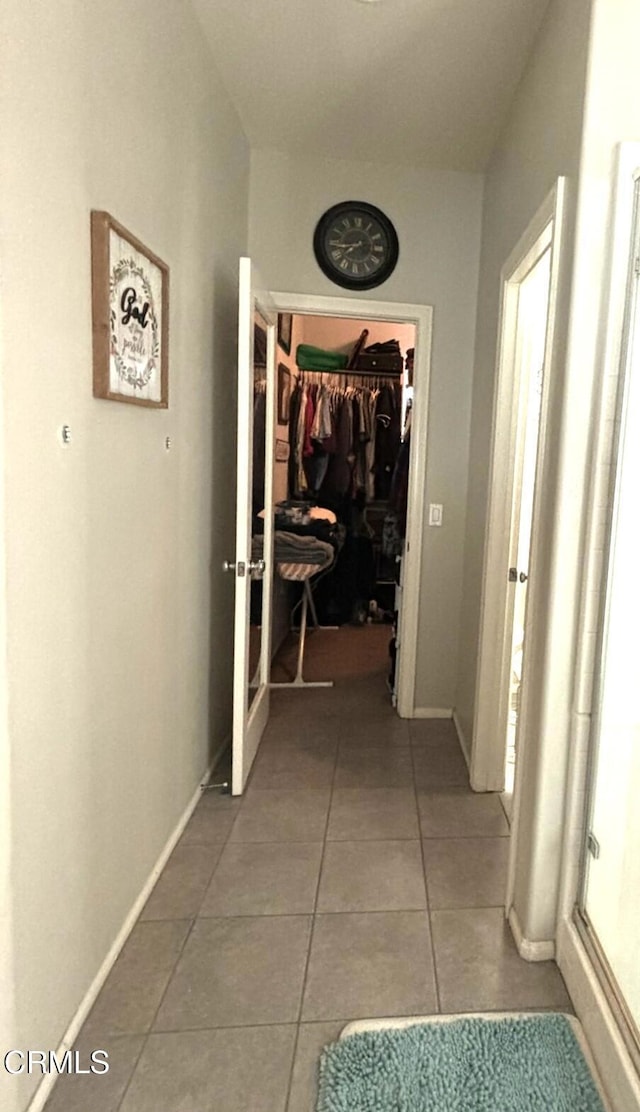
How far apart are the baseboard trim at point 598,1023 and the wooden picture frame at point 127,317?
177 cm

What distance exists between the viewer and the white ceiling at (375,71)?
1.99 meters

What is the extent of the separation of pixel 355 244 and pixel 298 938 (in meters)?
2.84

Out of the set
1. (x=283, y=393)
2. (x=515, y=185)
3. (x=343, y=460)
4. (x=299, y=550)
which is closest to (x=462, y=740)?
(x=299, y=550)

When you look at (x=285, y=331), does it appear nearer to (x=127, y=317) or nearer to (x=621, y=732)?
(x=127, y=317)

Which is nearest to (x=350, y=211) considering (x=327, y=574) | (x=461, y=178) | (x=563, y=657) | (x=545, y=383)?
(x=461, y=178)

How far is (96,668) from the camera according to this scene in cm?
153

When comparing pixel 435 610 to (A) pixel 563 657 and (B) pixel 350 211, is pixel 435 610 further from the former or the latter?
(B) pixel 350 211

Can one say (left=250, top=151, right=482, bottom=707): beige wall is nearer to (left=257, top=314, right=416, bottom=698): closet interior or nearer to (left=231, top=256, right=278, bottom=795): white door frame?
(left=231, top=256, right=278, bottom=795): white door frame

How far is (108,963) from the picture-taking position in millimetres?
1645

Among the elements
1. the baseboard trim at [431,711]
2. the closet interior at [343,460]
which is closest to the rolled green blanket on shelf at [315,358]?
the closet interior at [343,460]

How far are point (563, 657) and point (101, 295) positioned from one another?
4.63 ft

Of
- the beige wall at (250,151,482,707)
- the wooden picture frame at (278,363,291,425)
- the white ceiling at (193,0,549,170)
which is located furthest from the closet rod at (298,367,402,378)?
the white ceiling at (193,0,549,170)

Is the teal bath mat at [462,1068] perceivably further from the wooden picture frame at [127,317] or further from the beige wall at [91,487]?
the wooden picture frame at [127,317]

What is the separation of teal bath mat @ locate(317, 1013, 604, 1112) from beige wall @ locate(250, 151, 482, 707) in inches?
80.1
